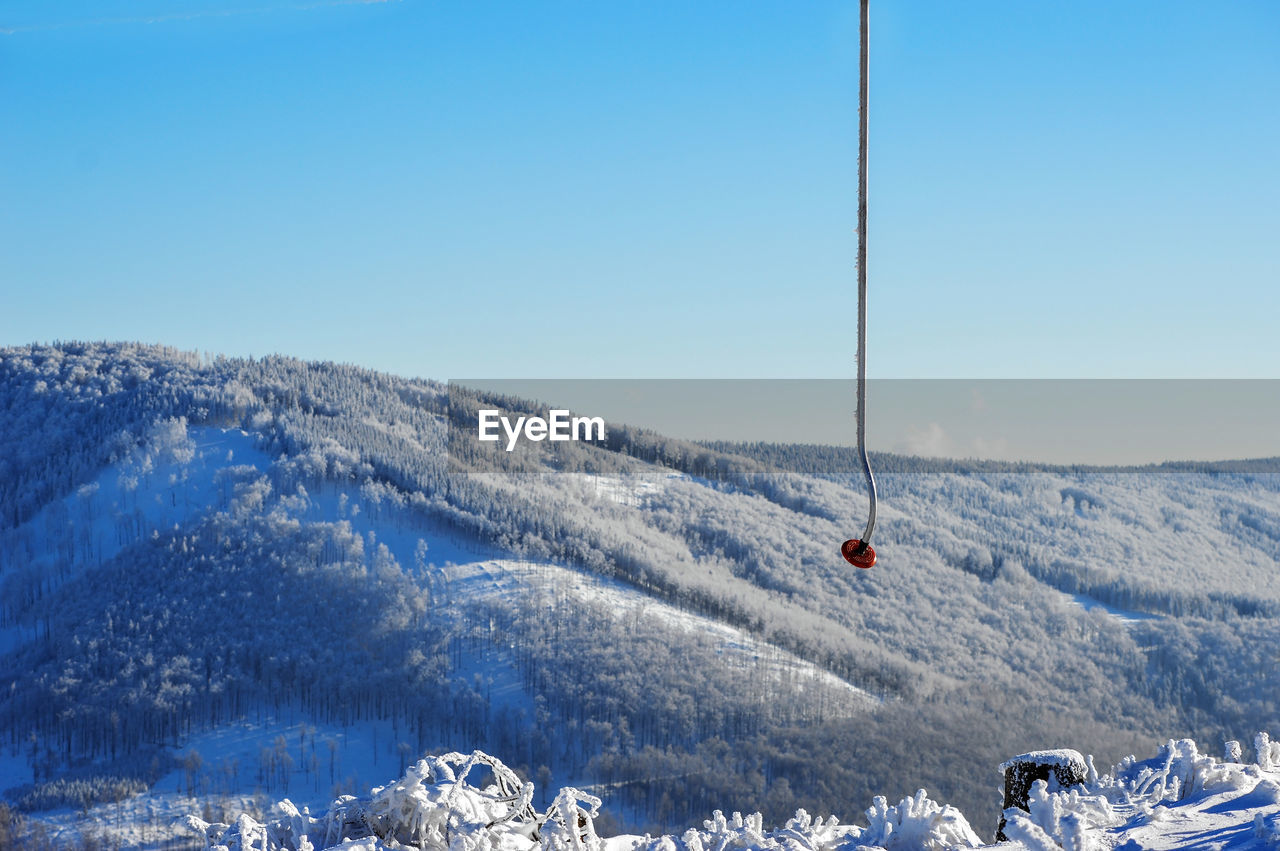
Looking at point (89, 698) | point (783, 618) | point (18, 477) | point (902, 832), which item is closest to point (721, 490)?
point (783, 618)

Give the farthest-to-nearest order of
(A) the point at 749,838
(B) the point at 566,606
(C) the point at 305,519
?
(C) the point at 305,519 → (B) the point at 566,606 → (A) the point at 749,838

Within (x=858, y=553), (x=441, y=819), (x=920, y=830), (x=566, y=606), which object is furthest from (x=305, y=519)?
(x=920, y=830)

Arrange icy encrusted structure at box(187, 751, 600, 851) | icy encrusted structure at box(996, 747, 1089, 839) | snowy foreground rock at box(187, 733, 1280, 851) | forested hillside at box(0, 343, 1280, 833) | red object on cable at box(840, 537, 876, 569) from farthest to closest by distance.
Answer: forested hillside at box(0, 343, 1280, 833) → red object on cable at box(840, 537, 876, 569) → icy encrusted structure at box(996, 747, 1089, 839) → icy encrusted structure at box(187, 751, 600, 851) → snowy foreground rock at box(187, 733, 1280, 851)

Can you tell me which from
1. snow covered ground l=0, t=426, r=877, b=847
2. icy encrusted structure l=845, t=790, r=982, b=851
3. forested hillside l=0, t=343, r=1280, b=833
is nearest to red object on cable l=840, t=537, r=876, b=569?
icy encrusted structure l=845, t=790, r=982, b=851

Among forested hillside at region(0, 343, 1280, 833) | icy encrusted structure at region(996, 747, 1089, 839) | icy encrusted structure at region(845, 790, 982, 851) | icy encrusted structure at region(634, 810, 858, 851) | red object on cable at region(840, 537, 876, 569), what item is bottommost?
forested hillside at region(0, 343, 1280, 833)

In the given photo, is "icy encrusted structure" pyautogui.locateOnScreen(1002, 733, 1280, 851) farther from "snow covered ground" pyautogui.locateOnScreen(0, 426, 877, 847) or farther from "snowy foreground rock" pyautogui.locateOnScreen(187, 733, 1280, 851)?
"snow covered ground" pyautogui.locateOnScreen(0, 426, 877, 847)

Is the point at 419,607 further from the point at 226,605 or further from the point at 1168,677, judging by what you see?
the point at 1168,677

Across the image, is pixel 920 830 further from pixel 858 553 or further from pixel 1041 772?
pixel 858 553

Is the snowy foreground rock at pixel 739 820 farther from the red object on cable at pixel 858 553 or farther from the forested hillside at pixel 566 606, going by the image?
the forested hillside at pixel 566 606
